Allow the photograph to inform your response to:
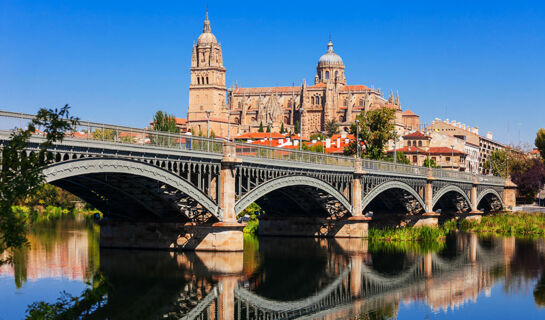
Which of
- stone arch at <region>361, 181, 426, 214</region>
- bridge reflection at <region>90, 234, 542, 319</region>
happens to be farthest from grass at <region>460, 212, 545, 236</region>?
bridge reflection at <region>90, 234, 542, 319</region>

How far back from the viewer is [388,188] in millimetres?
75125

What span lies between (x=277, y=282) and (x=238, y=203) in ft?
27.0

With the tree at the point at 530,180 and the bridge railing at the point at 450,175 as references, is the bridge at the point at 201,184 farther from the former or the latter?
the tree at the point at 530,180

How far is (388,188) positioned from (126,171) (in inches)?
1506

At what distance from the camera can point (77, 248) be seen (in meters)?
Answer: 59.8

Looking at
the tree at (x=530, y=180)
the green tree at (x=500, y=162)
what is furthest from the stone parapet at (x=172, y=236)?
the green tree at (x=500, y=162)

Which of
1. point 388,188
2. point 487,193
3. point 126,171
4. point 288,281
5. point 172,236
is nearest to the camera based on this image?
point 126,171

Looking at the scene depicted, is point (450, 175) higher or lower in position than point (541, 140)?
lower

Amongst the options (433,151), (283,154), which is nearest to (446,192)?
(283,154)

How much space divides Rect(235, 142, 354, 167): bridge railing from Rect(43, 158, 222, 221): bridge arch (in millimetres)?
5807

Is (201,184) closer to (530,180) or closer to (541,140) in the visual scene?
(530,180)

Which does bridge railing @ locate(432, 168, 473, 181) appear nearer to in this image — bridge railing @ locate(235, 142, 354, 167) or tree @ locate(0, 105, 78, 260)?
bridge railing @ locate(235, 142, 354, 167)

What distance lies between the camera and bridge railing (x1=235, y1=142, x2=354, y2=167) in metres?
55.2

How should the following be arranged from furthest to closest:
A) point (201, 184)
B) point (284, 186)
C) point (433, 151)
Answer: point (433, 151), point (284, 186), point (201, 184)
